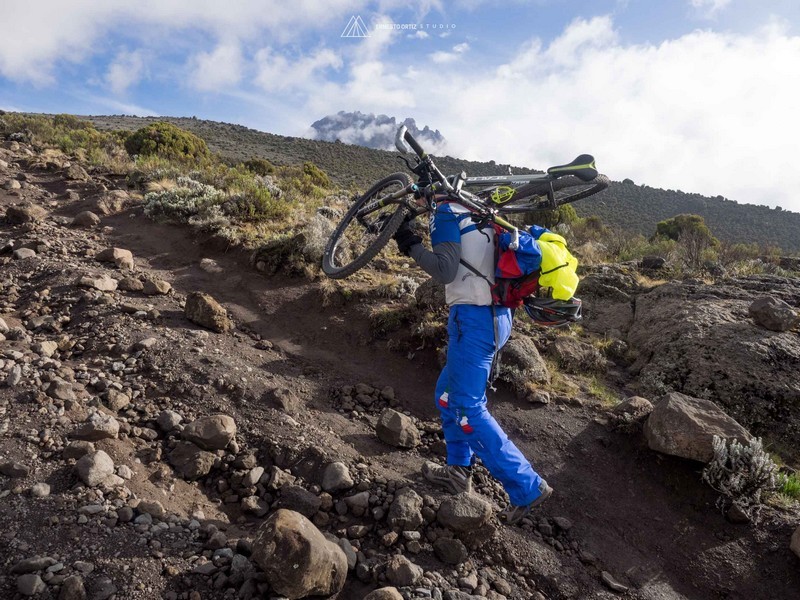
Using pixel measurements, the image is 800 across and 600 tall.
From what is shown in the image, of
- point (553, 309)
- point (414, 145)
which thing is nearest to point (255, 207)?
point (414, 145)

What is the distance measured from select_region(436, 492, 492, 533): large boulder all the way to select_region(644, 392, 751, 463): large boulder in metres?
1.80

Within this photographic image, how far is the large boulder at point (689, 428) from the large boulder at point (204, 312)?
4352mm

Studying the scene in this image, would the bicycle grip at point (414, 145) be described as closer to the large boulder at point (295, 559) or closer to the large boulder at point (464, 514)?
the large boulder at point (464, 514)

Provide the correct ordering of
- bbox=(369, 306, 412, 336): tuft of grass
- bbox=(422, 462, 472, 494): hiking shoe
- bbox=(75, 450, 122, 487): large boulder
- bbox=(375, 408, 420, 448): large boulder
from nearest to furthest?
1. bbox=(75, 450, 122, 487): large boulder
2. bbox=(422, 462, 472, 494): hiking shoe
3. bbox=(375, 408, 420, 448): large boulder
4. bbox=(369, 306, 412, 336): tuft of grass

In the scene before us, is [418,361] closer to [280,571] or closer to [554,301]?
[554,301]

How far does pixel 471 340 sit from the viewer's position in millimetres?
3219

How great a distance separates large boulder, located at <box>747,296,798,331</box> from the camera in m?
5.15

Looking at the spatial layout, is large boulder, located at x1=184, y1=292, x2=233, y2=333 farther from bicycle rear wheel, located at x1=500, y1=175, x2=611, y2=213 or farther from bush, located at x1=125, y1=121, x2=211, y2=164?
bush, located at x1=125, y1=121, x2=211, y2=164

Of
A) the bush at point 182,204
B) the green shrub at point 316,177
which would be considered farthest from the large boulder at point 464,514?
the green shrub at point 316,177

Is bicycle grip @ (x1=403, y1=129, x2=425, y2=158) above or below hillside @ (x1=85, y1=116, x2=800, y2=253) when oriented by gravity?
below

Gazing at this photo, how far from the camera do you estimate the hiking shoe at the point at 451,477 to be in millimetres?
3350

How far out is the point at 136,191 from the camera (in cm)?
934

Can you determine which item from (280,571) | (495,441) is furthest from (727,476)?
(280,571)

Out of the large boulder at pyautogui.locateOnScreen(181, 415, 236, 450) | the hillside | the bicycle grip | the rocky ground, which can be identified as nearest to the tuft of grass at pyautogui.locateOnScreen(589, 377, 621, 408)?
the rocky ground
